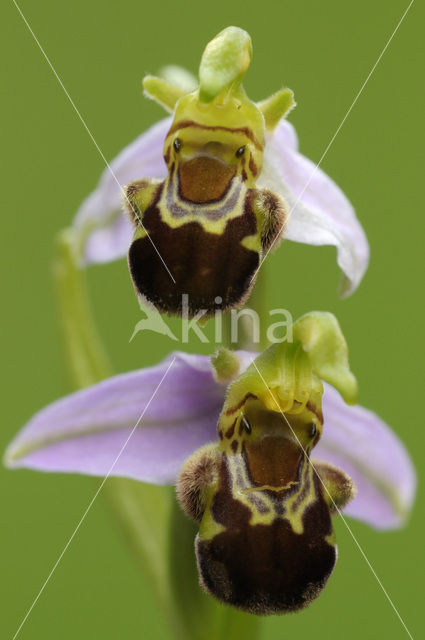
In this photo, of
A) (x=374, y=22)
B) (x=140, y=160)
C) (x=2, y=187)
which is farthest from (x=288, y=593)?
(x=374, y=22)

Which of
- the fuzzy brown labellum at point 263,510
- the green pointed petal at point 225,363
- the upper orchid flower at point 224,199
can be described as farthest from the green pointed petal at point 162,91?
the fuzzy brown labellum at point 263,510

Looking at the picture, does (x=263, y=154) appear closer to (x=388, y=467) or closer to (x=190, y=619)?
(x=388, y=467)

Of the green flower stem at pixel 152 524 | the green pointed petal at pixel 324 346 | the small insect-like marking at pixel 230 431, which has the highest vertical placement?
the green pointed petal at pixel 324 346

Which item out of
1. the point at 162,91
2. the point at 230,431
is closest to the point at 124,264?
the point at 162,91

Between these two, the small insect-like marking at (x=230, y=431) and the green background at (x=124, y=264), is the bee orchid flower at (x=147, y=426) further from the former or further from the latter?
the green background at (x=124, y=264)

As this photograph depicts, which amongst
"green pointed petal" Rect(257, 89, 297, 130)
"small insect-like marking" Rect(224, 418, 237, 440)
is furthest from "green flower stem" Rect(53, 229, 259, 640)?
"green pointed petal" Rect(257, 89, 297, 130)
